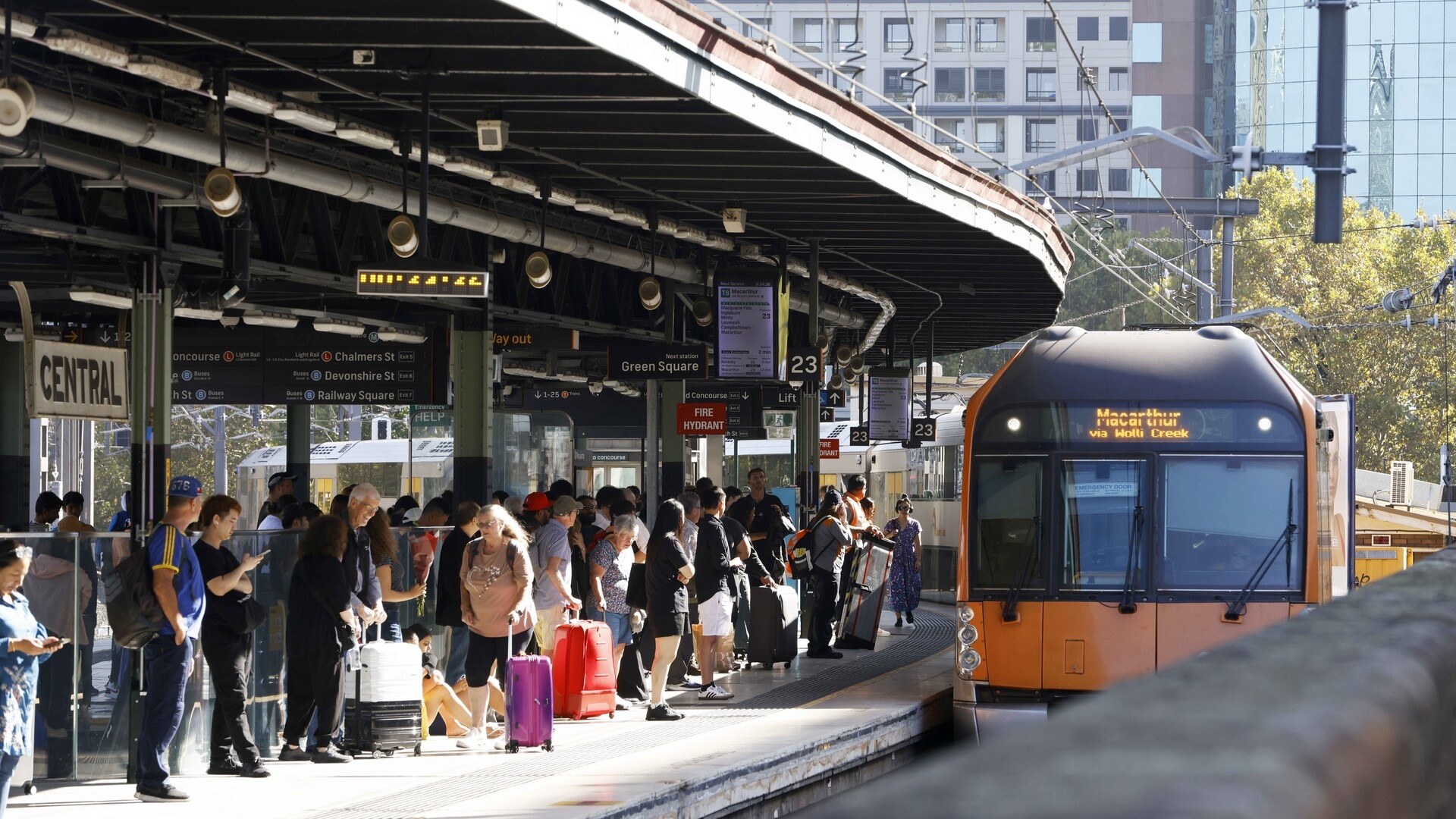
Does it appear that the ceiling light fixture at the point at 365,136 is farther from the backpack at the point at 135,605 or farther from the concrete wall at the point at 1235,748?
the concrete wall at the point at 1235,748

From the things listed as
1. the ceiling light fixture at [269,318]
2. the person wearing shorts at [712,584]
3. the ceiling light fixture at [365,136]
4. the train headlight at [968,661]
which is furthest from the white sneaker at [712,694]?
the ceiling light fixture at [269,318]

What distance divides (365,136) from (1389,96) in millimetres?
84529

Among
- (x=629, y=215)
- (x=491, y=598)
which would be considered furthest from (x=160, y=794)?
(x=629, y=215)

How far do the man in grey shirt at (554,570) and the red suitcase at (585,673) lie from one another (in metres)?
0.16

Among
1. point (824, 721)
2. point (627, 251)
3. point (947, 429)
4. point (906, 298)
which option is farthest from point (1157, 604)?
point (947, 429)

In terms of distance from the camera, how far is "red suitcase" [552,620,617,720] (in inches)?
581

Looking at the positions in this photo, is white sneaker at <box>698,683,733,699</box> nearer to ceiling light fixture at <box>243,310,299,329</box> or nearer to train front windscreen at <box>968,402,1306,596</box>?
train front windscreen at <box>968,402,1306,596</box>

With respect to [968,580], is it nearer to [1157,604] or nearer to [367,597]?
[1157,604]

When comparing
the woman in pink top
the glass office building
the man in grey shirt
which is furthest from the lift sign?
the glass office building

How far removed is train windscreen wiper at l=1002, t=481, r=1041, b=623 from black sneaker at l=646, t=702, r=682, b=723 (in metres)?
3.01

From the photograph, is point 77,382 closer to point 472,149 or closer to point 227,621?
point 227,621

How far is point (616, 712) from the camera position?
52.0ft

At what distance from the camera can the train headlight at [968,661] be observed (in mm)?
13305

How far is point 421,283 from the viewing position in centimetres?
1341
